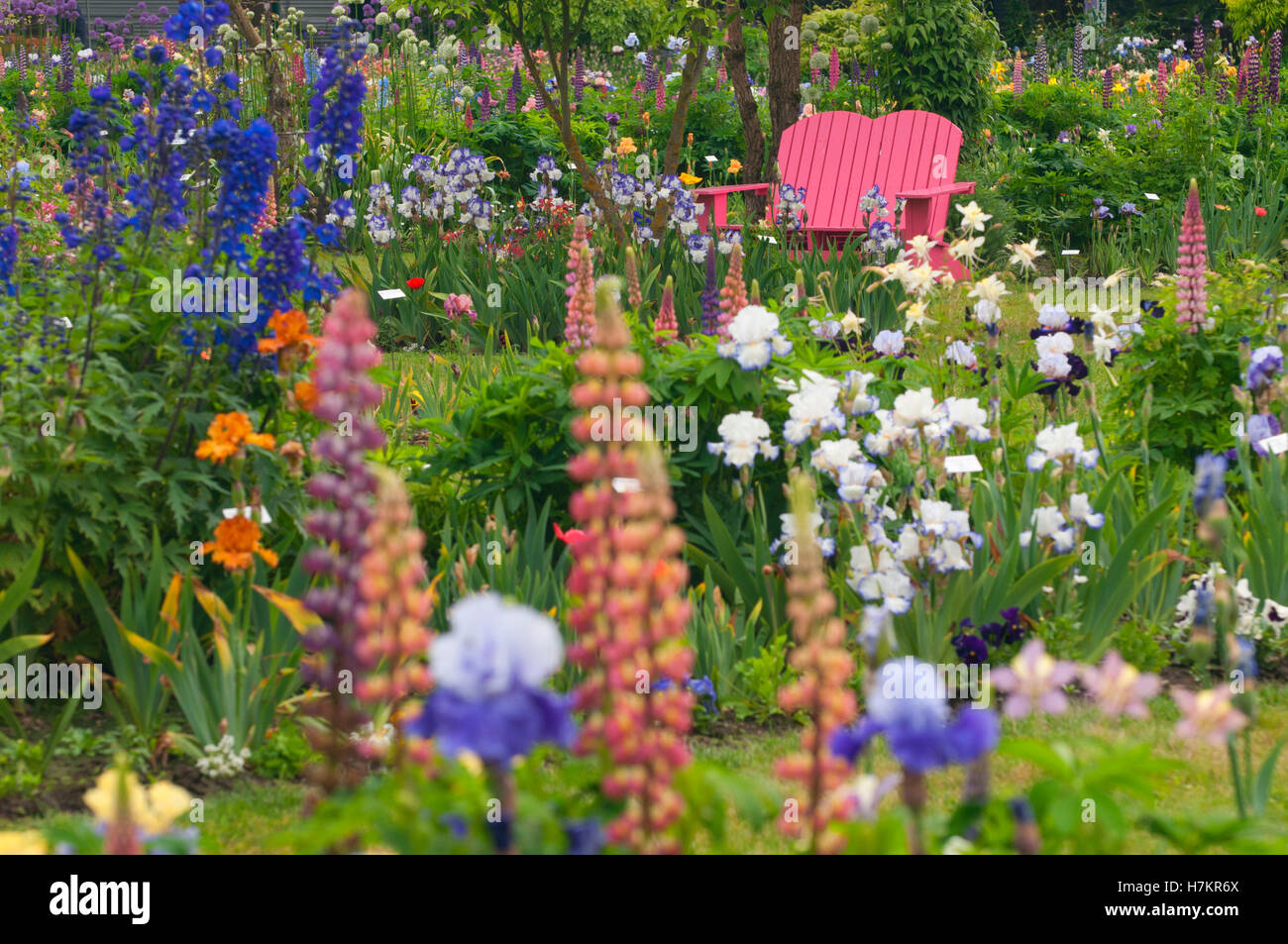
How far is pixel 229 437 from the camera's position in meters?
3.01

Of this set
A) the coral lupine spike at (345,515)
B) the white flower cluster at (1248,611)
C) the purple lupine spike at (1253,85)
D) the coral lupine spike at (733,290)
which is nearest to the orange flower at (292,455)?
the coral lupine spike at (733,290)

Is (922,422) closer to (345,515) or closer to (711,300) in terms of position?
(711,300)

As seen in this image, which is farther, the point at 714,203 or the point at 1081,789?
the point at 714,203

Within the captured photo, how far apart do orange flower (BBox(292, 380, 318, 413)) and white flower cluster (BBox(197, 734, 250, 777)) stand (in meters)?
0.83

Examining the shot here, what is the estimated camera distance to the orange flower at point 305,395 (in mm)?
3182

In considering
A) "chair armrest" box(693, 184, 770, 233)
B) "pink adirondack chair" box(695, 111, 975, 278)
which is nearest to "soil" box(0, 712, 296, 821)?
"chair armrest" box(693, 184, 770, 233)

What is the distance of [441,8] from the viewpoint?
6.91 meters

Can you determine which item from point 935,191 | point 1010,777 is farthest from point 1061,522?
point 935,191

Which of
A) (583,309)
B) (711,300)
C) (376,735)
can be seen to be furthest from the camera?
(711,300)

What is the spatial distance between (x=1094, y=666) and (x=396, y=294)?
2.88m

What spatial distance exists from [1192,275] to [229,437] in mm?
2988

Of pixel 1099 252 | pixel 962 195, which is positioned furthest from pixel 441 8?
pixel 1099 252

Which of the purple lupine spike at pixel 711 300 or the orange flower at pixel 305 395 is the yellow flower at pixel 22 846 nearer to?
the orange flower at pixel 305 395

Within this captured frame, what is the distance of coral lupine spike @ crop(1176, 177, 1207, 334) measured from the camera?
405cm
